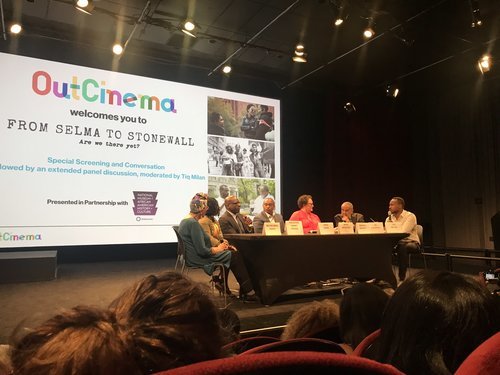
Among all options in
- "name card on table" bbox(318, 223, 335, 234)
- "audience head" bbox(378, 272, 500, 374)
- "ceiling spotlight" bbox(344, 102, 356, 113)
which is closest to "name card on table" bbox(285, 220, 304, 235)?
"name card on table" bbox(318, 223, 335, 234)

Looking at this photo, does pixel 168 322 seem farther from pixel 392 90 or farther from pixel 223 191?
pixel 392 90

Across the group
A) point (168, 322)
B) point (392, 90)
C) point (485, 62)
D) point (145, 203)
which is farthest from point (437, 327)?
point (392, 90)

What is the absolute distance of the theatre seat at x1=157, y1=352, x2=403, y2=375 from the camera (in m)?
0.29

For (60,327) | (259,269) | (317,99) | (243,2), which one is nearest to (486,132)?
(317,99)

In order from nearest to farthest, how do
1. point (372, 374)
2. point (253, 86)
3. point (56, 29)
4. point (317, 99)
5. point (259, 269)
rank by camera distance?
1. point (372, 374)
2. point (259, 269)
3. point (56, 29)
4. point (253, 86)
5. point (317, 99)

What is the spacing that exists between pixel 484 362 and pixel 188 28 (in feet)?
17.9

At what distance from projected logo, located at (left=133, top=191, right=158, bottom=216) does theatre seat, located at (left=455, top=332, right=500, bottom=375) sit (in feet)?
17.8

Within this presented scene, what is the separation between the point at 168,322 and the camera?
0.53m

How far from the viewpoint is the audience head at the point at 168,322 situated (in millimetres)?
462

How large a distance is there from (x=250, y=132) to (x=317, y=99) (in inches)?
84.6

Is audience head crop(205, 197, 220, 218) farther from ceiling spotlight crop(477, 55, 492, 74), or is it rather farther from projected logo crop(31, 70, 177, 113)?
ceiling spotlight crop(477, 55, 492, 74)

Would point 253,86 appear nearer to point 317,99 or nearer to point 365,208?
point 317,99

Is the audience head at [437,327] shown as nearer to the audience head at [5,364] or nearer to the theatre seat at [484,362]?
the theatre seat at [484,362]

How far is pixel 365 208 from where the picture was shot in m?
7.85
